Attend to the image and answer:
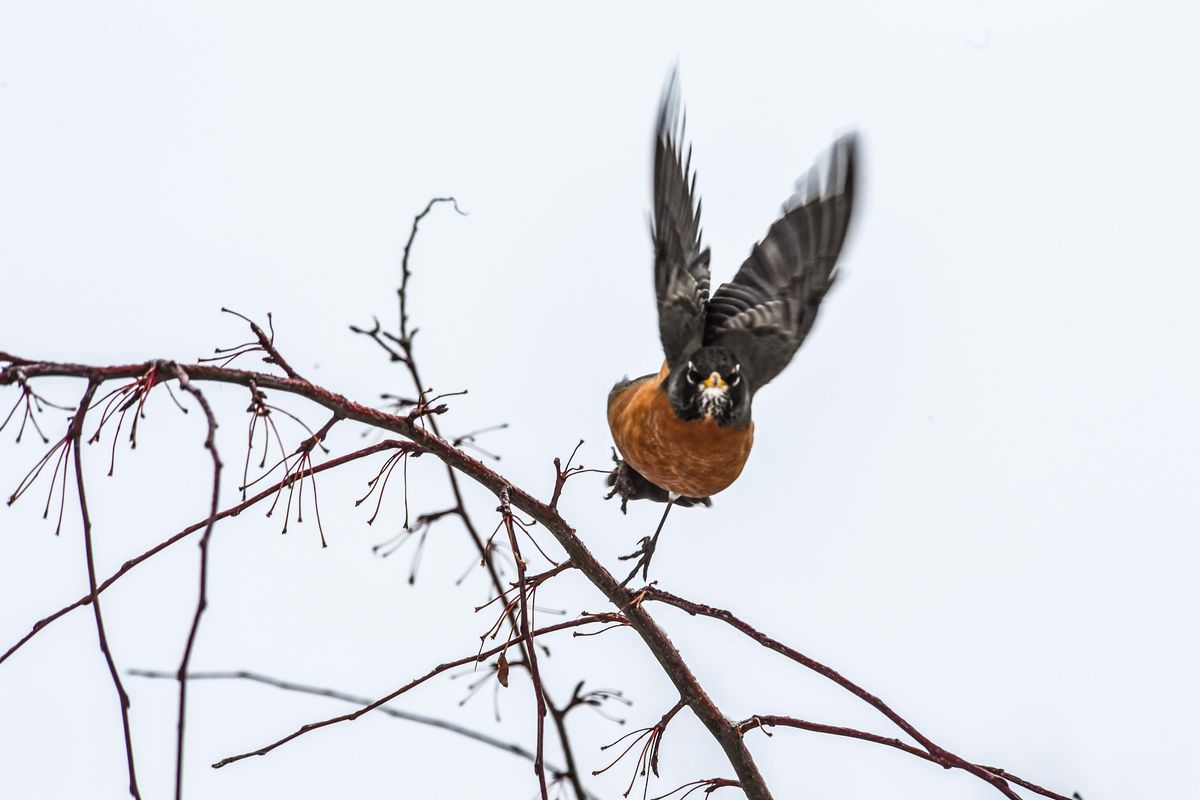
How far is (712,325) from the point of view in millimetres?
4152

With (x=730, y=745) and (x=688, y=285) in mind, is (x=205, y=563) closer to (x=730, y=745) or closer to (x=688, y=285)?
(x=730, y=745)

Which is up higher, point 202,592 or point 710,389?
point 710,389

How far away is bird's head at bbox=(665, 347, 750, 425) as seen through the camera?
3.75 meters

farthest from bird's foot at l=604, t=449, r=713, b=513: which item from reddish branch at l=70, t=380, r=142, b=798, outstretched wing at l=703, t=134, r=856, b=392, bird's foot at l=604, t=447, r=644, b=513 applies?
reddish branch at l=70, t=380, r=142, b=798

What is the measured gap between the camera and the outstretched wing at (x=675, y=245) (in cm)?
336

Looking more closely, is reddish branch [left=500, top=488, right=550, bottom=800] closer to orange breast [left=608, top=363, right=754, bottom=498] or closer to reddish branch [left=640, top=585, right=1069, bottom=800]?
reddish branch [left=640, top=585, right=1069, bottom=800]

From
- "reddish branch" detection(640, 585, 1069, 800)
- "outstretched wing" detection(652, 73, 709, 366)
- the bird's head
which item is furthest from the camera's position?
the bird's head

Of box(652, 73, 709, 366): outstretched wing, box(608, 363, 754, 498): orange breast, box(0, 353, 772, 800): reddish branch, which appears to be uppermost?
box(652, 73, 709, 366): outstretched wing

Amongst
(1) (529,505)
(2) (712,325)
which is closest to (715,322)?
(2) (712,325)

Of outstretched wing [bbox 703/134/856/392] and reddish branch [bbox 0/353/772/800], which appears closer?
reddish branch [bbox 0/353/772/800]

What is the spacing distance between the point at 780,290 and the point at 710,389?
598mm

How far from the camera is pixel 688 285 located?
3711 millimetres

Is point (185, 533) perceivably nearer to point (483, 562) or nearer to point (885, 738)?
point (483, 562)

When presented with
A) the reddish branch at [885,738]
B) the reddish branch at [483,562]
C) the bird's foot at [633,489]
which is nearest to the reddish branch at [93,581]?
the reddish branch at [483,562]
